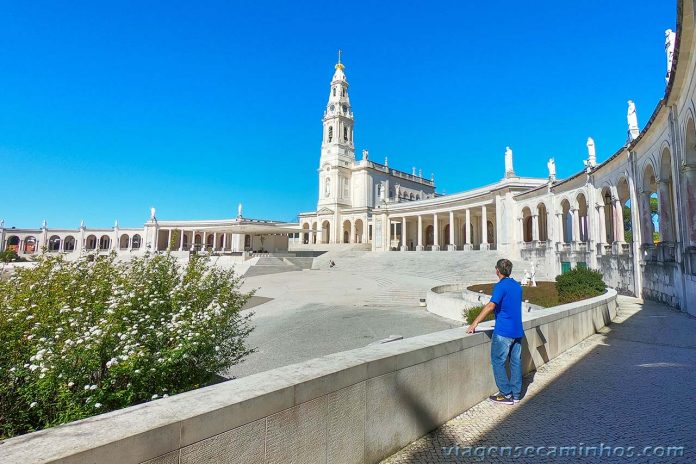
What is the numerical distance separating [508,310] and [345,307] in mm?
14661

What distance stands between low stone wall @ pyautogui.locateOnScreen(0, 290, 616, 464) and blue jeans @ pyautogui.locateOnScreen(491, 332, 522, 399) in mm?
172

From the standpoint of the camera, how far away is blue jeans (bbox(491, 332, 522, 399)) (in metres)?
4.64

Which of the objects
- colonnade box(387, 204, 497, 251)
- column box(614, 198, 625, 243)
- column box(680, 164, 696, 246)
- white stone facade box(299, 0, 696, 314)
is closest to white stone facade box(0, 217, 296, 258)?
colonnade box(387, 204, 497, 251)

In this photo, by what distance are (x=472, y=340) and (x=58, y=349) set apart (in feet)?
14.5

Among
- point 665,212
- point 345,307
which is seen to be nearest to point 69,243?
point 345,307

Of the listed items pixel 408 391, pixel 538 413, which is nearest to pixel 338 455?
pixel 408 391

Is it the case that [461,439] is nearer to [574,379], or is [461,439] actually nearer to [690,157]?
[574,379]

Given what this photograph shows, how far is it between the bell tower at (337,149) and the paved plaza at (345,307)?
90.9 ft

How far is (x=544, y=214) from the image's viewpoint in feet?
126

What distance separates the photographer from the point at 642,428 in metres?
3.97

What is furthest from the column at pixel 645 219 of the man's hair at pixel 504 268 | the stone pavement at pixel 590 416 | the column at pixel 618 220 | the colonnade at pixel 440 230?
the colonnade at pixel 440 230

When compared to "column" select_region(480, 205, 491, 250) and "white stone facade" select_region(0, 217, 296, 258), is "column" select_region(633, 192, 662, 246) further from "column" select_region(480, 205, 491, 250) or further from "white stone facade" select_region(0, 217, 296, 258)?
"white stone facade" select_region(0, 217, 296, 258)

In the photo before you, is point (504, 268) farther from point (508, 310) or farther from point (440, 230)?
point (440, 230)

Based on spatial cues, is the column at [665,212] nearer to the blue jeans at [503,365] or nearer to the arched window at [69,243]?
the blue jeans at [503,365]
